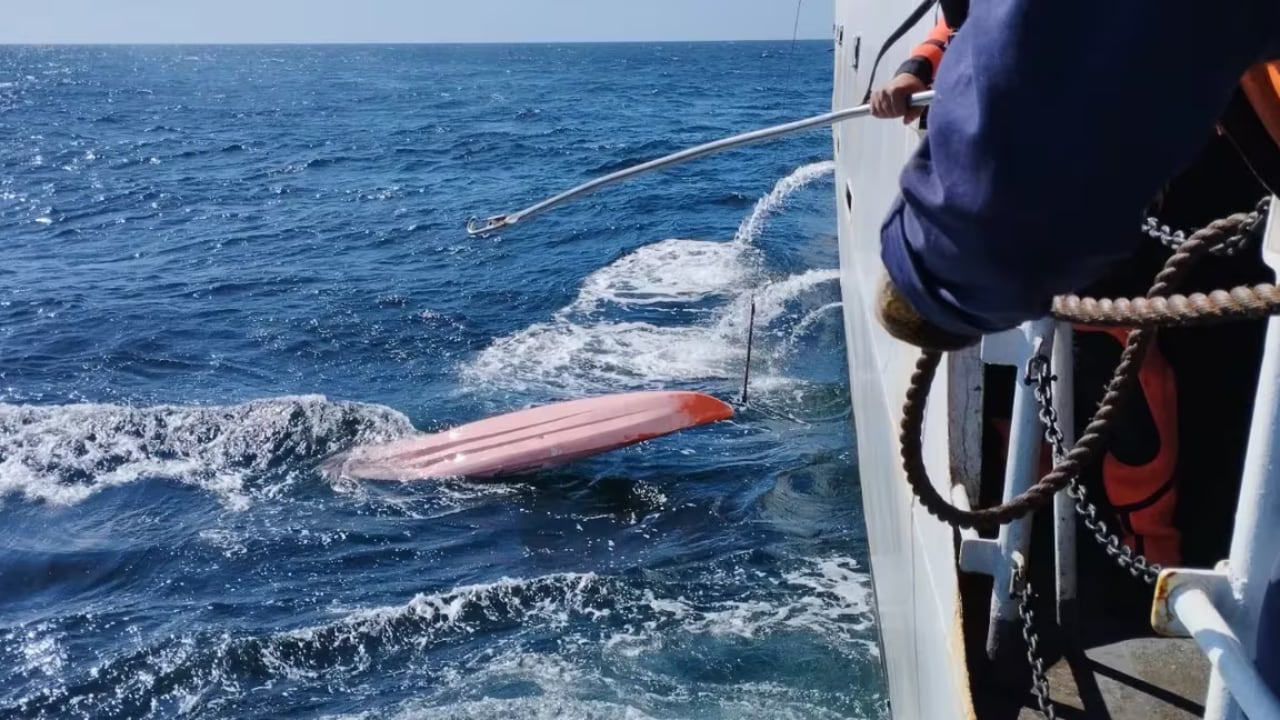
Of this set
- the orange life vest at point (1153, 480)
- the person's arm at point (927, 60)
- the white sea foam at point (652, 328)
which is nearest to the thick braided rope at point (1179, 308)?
the orange life vest at point (1153, 480)

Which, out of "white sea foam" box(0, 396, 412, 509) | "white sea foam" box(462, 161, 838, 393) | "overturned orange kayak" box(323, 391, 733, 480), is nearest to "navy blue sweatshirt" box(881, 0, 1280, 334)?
"overturned orange kayak" box(323, 391, 733, 480)

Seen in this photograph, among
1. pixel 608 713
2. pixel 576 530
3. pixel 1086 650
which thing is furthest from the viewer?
pixel 576 530

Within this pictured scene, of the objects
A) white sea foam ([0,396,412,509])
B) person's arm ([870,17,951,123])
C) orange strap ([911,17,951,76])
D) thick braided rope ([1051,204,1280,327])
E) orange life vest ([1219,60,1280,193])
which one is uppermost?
orange strap ([911,17,951,76])

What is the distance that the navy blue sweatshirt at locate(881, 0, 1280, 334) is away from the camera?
35.8 inches

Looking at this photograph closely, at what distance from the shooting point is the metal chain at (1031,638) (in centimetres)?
278

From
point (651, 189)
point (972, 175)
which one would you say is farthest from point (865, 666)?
point (651, 189)

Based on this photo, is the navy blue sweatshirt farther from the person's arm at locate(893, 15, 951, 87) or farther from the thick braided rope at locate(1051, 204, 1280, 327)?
the person's arm at locate(893, 15, 951, 87)

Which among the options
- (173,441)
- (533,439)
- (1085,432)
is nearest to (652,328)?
(533,439)

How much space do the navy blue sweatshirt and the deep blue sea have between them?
533 cm

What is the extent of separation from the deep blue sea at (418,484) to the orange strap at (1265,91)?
204 inches

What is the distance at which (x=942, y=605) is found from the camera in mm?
3305

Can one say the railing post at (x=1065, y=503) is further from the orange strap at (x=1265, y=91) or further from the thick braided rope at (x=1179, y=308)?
the orange strap at (x=1265, y=91)

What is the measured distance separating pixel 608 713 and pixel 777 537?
8.38 ft

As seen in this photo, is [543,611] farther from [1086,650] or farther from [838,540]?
[1086,650]
